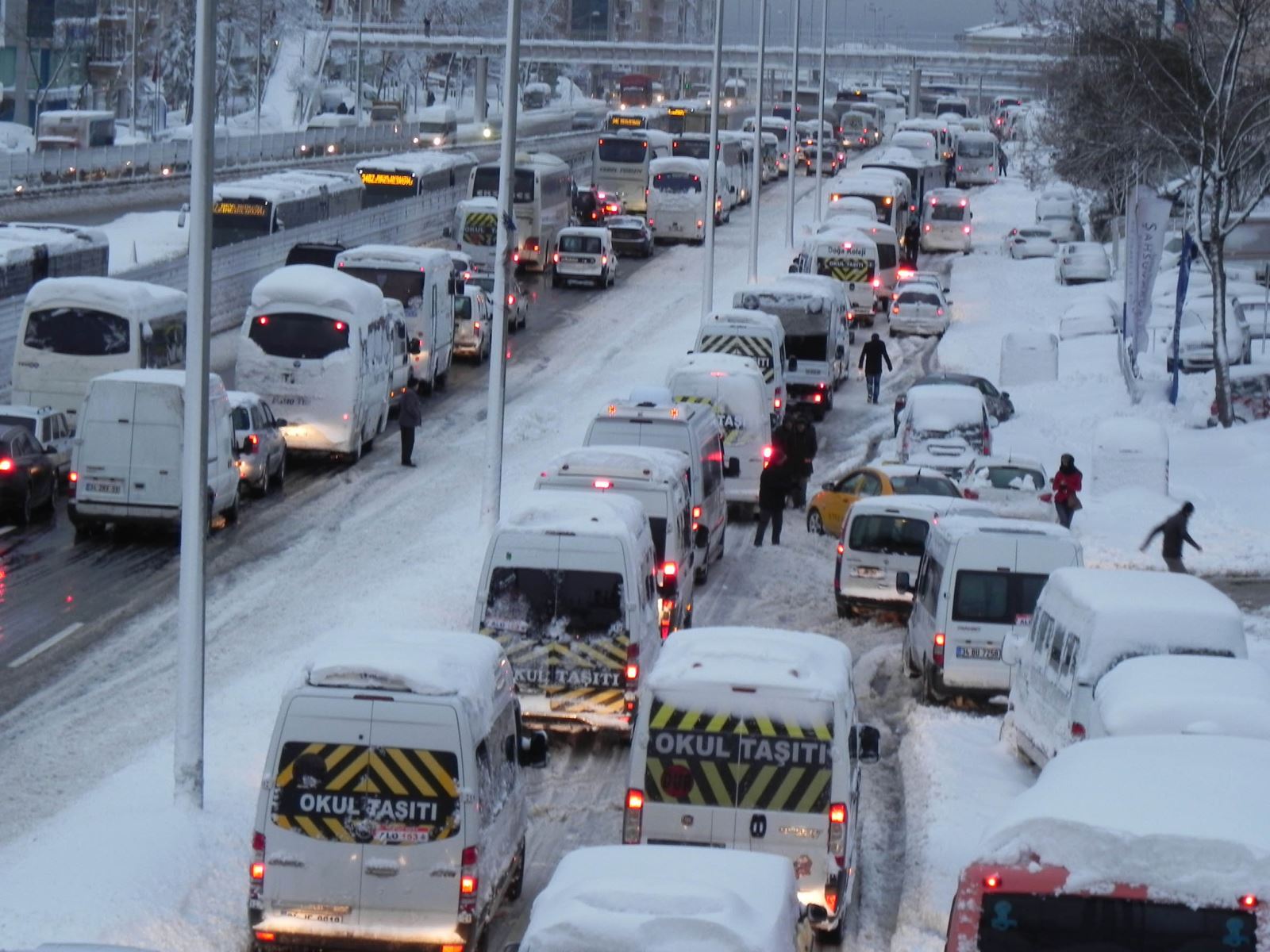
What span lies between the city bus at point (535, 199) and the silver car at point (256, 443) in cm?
2478

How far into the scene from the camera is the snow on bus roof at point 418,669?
12.9 m

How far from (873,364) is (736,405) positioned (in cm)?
1133

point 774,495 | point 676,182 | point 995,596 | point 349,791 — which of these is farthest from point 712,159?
point 349,791

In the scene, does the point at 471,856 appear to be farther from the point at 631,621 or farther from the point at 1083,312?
the point at 1083,312

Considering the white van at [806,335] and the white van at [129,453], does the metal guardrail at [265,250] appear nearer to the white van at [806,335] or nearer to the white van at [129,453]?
the white van at [129,453]

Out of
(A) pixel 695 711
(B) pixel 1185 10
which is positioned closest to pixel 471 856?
(A) pixel 695 711

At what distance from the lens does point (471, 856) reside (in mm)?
12758

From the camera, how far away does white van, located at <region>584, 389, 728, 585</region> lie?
2603cm

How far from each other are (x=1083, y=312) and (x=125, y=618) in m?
31.9

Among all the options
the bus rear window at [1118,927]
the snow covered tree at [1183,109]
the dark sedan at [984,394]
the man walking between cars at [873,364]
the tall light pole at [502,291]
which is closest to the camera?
the bus rear window at [1118,927]

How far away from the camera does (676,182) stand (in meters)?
65.1

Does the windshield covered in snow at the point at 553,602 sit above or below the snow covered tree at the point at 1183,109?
below

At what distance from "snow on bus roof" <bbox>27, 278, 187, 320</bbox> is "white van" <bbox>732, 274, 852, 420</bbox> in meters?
11.8

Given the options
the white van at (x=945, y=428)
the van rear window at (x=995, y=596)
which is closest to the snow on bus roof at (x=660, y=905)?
the van rear window at (x=995, y=596)
